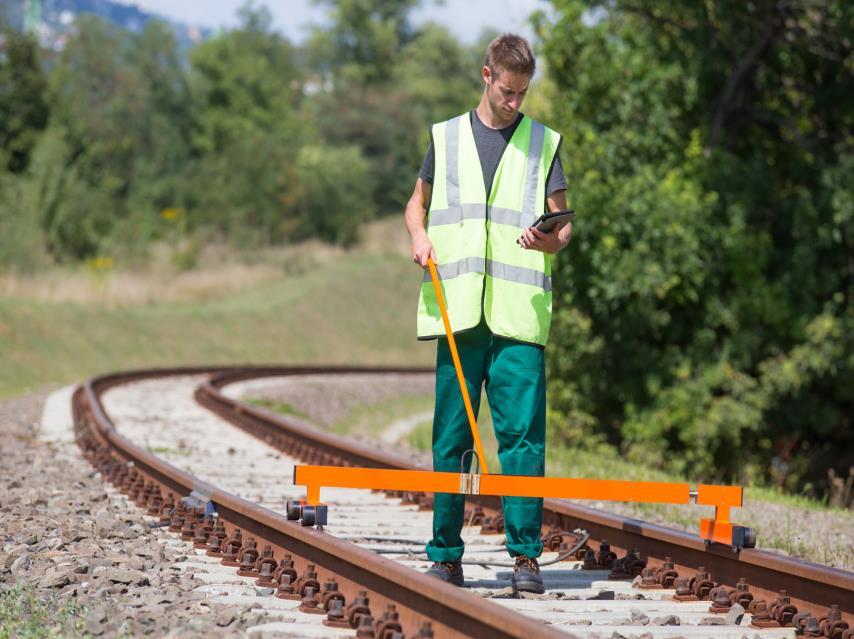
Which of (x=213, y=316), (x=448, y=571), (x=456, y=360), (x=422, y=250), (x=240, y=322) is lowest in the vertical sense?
(x=240, y=322)

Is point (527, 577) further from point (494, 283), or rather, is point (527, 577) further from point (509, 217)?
point (509, 217)

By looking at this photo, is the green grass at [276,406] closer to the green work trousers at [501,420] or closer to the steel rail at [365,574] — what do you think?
the steel rail at [365,574]

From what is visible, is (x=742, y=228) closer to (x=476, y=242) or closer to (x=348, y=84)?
(x=476, y=242)

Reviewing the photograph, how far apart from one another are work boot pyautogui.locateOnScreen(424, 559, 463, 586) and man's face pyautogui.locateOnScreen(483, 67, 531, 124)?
1821mm

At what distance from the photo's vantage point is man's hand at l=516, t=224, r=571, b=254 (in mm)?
4664

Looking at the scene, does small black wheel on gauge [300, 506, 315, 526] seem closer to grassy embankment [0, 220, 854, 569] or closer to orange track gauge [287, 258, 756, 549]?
orange track gauge [287, 258, 756, 549]

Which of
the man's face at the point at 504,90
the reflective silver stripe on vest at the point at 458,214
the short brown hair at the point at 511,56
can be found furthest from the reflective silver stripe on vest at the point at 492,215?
the short brown hair at the point at 511,56

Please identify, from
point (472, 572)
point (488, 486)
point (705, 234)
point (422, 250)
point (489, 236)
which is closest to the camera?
point (488, 486)

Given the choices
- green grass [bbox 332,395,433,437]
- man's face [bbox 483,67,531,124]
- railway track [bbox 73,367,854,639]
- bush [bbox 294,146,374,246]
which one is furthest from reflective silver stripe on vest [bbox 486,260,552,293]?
bush [bbox 294,146,374,246]

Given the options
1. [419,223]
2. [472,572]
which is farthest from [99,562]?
[419,223]

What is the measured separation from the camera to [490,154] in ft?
16.1

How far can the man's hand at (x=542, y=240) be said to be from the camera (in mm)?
4664

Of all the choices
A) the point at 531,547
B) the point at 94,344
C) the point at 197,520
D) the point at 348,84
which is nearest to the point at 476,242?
the point at 531,547

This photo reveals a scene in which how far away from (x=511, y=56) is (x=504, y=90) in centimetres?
14
